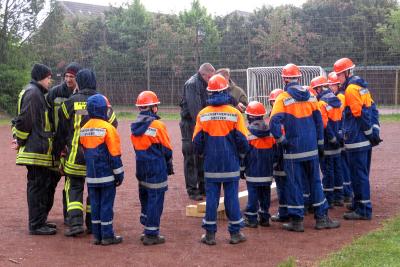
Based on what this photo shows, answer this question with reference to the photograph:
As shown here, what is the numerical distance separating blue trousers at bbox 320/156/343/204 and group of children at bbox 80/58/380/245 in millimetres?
1068

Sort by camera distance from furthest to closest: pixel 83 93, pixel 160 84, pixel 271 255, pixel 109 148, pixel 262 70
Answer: pixel 160 84, pixel 262 70, pixel 83 93, pixel 109 148, pixel 271 255

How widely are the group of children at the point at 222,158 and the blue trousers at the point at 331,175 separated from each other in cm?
107

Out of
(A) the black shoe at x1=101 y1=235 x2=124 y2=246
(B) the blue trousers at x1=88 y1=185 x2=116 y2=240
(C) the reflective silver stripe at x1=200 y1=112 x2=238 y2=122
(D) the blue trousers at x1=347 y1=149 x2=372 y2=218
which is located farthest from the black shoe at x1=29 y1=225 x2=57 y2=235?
(D) the blue trousers at x1=347 y1=149 x2=372 y2=218

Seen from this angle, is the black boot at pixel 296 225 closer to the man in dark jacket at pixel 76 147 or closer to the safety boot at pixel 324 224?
the safety boot at pixel 324 224

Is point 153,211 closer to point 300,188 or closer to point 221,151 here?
point 221,151

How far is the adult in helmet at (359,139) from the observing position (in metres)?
8.46

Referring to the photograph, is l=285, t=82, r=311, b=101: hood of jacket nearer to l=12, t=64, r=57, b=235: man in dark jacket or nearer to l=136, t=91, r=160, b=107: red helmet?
l=136, t=91, r=160, b=107: red helmet

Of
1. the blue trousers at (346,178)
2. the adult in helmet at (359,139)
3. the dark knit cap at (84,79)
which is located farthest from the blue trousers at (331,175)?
the dark knit cap at (84,79)

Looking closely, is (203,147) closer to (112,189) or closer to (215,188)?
(215,188)

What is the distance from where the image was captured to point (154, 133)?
7.54 meters

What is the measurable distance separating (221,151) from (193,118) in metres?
2.86

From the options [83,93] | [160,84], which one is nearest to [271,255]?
[83,93]

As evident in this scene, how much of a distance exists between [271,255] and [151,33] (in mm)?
25389

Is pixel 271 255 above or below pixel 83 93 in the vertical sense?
below
